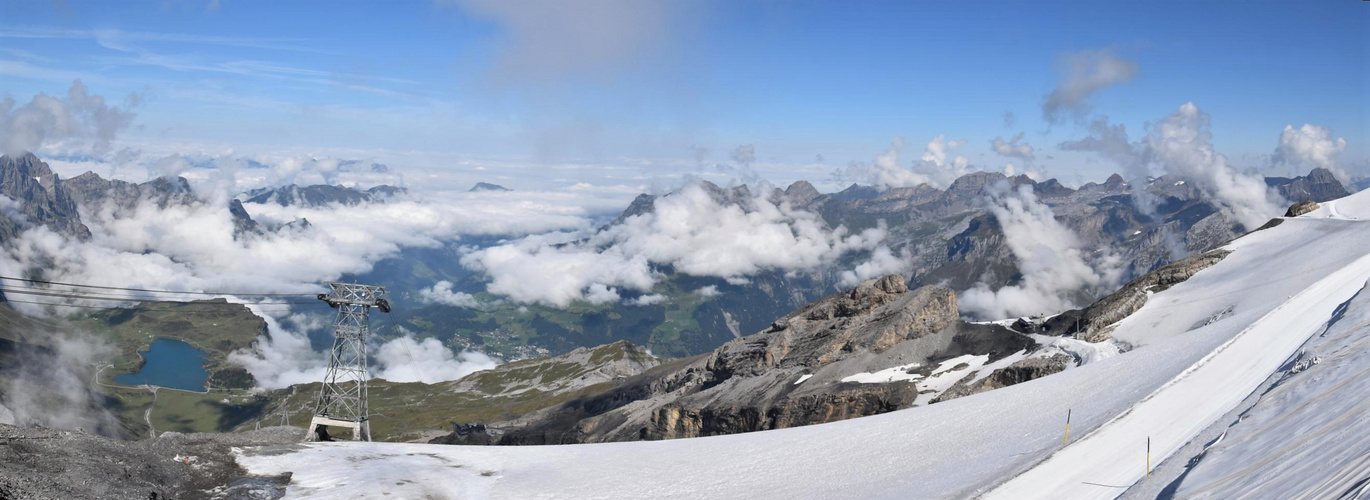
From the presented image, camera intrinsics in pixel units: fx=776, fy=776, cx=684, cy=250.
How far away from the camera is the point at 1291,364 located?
29.6 m

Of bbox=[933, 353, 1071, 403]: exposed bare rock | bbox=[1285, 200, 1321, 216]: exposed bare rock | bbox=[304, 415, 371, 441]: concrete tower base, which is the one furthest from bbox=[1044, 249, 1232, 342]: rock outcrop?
bbox=[304, 415, 371, 441]: concrete tower base

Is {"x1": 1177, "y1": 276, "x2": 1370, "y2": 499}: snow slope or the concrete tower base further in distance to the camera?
the concrete tower base

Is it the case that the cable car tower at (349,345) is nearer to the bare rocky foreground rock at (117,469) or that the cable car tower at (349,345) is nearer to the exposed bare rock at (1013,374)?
the bare rocky foreground rock at (117,469)

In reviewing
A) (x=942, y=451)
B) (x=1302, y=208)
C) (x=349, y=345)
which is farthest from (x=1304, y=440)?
(x=1302, y=208)

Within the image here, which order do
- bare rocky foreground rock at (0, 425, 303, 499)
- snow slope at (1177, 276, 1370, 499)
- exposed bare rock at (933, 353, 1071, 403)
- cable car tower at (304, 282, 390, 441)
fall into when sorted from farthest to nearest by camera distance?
cable car tower at (304, 282, 390, 441)
exposed bare rock at (933, 353, 1071, 403)
bare rocky foreground rock at (0, 425, 303, 499)
snow slope at (1177, 276, 1370, 499)

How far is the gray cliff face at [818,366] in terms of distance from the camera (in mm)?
72400

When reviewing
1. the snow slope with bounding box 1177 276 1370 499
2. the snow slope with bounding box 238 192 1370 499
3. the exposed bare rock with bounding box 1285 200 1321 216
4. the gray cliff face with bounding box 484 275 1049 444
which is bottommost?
the gray cliff face with bounding box 484 275 1049 444

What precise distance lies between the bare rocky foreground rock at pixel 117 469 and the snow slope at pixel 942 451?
186 centimetres

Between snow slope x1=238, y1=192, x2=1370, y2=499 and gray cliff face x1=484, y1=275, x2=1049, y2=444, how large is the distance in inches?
708

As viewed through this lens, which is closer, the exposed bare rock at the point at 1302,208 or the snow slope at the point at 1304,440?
the snow slope at the point at 1304,440

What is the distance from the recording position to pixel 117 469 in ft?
103

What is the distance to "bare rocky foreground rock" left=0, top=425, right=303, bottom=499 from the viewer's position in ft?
90.8

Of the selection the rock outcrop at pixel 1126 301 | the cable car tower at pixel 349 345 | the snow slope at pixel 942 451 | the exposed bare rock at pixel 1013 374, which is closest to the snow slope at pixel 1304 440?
the snow slope at pixel 942 451

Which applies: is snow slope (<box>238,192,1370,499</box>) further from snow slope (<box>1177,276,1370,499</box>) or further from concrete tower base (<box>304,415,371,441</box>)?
concrete tower base (<box>304,415,371,441</box>)
